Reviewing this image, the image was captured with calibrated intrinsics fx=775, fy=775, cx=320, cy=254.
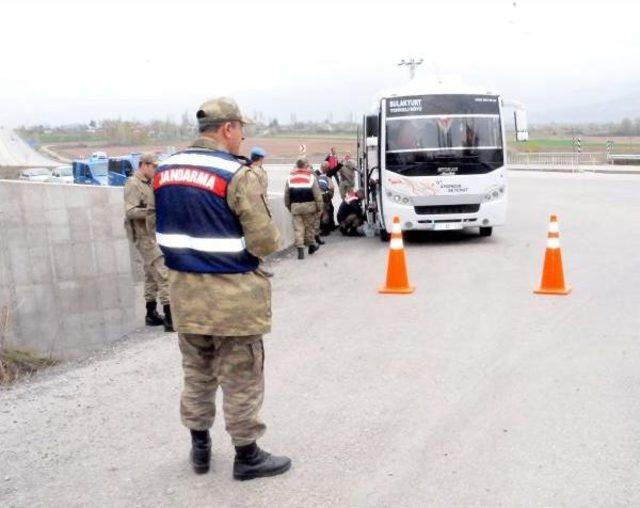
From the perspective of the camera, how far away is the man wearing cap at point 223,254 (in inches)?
156

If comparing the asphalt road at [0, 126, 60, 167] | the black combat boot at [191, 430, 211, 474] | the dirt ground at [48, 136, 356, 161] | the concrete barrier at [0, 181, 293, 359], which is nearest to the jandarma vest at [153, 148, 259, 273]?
the black combat boot at [191, 430, 211, 474]

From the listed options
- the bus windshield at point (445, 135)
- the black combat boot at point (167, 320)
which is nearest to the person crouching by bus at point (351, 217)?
the bus windshield at point (445, 135)

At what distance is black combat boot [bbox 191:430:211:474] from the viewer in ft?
14.2

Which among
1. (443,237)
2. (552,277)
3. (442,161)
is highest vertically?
(442,161)

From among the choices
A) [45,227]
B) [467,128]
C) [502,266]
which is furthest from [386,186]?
[45,227]

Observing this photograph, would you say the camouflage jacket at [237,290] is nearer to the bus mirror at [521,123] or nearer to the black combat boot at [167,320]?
the black combat boot at [167,320]

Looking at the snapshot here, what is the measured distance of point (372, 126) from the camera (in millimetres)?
15219

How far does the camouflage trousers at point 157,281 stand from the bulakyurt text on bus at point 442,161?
617 cm

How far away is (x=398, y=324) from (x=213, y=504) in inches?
166

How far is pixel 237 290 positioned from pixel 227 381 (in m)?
0.50

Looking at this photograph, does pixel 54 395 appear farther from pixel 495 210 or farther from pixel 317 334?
pixel 495 210

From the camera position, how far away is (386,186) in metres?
14.1

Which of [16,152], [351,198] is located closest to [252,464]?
[351,198]

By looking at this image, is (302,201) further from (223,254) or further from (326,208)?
(223,254)
